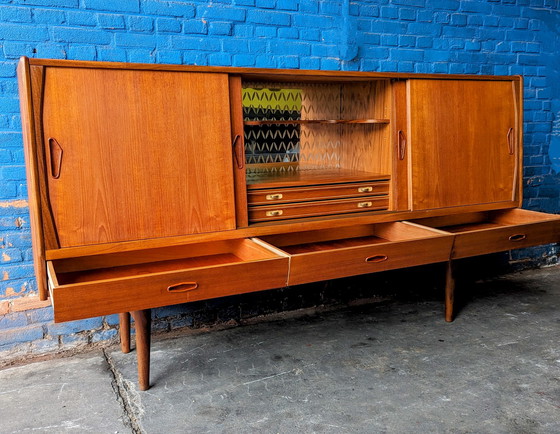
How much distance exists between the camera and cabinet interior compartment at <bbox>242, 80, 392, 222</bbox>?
8.36 feet

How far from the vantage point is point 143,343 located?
2.13 m

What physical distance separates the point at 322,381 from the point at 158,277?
88 cm

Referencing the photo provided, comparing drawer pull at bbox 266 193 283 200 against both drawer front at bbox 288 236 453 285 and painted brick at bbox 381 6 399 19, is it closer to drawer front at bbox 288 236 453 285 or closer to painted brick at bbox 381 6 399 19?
drawer front at bbox 288 236 453 285

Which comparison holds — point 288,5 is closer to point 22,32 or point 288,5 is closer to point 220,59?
point 220,59

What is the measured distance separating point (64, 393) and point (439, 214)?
2.00m

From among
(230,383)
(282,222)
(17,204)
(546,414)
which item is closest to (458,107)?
(282,222)

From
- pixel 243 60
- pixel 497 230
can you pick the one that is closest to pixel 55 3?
pixel 243 60

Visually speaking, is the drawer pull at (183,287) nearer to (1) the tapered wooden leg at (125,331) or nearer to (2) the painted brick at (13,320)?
(1) the tapered wooden leg at (125,331)

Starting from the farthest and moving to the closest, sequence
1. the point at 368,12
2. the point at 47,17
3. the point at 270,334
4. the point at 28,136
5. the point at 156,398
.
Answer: the point at 368,12
the point at 270,334
the point at 47,17
the point at 156,398
the point at 28,136

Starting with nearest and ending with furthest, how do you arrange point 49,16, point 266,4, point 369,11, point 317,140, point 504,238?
point 49,16 → point 504,238 → point 266,4 → point 317,140 → point 369,11

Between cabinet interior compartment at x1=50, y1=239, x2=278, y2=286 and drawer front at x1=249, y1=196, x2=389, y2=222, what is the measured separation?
0.16 meters

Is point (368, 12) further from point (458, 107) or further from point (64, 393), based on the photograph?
point (64, 393)

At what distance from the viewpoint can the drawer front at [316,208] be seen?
7.97ft

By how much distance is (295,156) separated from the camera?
112 inches
